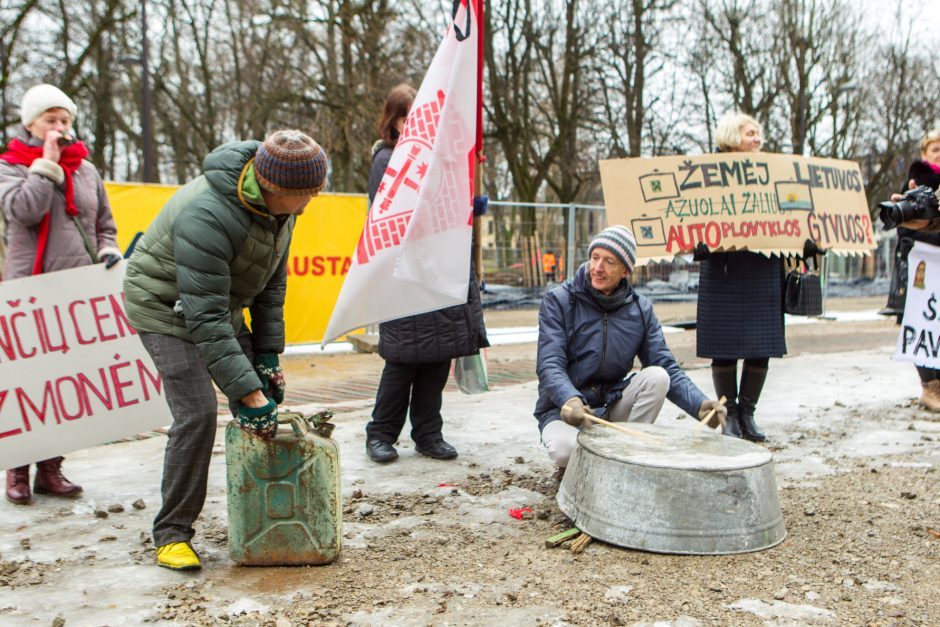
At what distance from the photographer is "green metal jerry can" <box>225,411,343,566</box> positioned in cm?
320

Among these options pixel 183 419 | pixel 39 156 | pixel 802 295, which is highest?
pixel 39 156

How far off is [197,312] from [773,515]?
7.45 ft

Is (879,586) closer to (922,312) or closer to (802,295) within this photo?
(802,295)

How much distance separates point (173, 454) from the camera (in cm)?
322

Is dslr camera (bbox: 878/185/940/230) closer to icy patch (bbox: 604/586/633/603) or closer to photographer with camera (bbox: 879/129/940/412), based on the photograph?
photographer with camera (bbox: 879/129/940/412)

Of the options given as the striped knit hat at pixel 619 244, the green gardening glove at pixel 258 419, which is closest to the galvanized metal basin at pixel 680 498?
the striped knit hat at pixel 619 244

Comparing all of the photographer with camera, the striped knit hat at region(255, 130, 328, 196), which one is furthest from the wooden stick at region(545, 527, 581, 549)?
the photographer with camera

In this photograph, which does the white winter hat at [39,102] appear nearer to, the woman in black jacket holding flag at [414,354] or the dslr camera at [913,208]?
the woman in black jacket holding flag at [414,354]

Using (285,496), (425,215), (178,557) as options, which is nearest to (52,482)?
(178,557)

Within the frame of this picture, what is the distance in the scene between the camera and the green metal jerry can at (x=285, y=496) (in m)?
3.20

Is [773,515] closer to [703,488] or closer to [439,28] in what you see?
[703,488]

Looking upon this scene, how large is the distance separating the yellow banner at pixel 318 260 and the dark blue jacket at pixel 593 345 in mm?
5606

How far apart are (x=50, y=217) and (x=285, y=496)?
1957 millimetres

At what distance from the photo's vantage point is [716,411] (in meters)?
3.63
